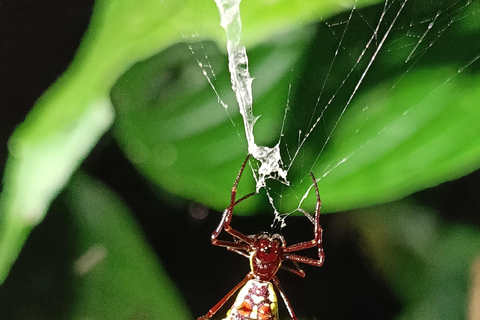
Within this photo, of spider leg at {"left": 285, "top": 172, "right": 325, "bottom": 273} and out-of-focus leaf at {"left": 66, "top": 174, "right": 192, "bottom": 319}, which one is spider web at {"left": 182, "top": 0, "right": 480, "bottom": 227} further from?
out-of-focus leaf at {"left": 66, "top": 174, "right": 192, "bottom": 319}

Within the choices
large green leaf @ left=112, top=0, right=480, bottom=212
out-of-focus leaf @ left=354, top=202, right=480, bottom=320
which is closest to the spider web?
large green leaf @ left=112, top=0, right=480, bottom=212

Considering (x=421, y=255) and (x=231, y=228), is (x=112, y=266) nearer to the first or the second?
(x=231, y=228)

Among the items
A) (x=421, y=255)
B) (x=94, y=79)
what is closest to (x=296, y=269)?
(x=421, y=255)

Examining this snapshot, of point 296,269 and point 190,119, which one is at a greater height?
point 190,119

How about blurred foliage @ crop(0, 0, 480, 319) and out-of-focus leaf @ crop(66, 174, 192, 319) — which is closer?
blurred foliage @ crop(0, 0, 480, 319)

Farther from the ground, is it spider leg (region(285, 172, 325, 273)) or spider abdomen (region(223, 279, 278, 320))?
spider leg (region(285, 172, 325, 273))

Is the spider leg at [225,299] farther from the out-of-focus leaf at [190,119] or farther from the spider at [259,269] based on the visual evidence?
the out-of-focus leaf at [190,119]

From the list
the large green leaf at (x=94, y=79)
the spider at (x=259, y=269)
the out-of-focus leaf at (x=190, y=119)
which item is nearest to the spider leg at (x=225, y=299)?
the spider at (x=259, y=269)
